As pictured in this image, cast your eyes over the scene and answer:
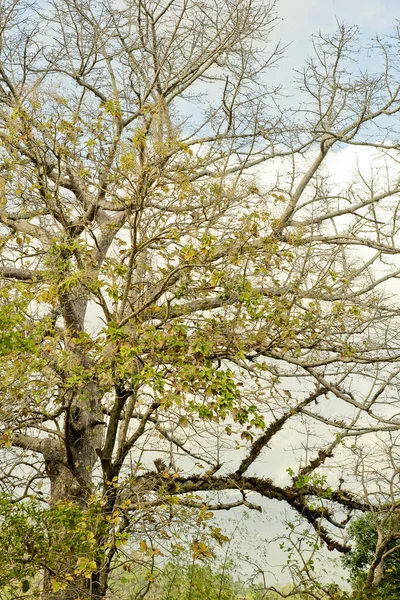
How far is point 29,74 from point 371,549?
35.0ft

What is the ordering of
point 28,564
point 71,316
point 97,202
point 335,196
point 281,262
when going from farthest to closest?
point 335,196 → point 71,316 → point 97,202 → point 281,262 → point 28,564

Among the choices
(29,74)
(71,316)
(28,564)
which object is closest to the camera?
(28,564)

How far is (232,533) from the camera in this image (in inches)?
372

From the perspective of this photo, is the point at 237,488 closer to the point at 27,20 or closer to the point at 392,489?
the point at 392,489

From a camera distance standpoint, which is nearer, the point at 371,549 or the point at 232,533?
the point at 232,533

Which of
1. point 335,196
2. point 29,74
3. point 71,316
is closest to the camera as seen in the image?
point 71,316

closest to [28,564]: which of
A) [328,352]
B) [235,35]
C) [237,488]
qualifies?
[237,488]

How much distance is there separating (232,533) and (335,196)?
6.30 metres

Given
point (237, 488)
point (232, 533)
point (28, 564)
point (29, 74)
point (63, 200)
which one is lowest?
point (28, 564)

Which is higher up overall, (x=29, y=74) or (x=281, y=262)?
(x=29, y=74)

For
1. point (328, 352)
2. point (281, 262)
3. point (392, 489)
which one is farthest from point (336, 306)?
point (392, 489)

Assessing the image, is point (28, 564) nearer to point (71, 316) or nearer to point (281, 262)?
point (71, 316)

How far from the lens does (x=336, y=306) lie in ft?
28.0

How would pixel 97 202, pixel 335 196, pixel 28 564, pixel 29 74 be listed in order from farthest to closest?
pixel 335 196, pixel 29 74, pixel 97 202, pixel 28 564
